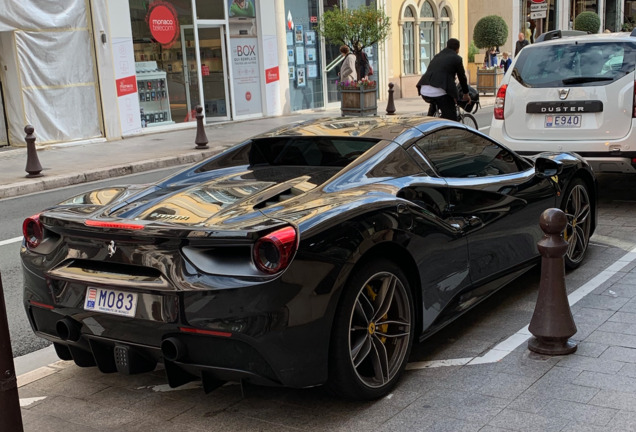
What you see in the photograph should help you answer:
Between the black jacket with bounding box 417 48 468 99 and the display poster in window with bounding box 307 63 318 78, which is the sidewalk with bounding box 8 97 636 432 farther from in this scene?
the display poster in window with bounding box 307 63 318 78

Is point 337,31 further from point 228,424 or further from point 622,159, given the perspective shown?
point 228,424

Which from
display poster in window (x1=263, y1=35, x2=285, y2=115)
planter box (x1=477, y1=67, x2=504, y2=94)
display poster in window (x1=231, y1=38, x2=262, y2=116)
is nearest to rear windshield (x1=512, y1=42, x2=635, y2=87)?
display poster in window (x1=231, y1=38, x2=262, y2=116)

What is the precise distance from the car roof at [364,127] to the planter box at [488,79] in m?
21.7

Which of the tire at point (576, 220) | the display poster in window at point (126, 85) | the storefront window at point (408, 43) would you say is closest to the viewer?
the tire at point (576, 220)

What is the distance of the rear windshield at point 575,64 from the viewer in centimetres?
806

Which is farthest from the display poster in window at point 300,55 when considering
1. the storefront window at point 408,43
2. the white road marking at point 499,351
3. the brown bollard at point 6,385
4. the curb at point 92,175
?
the brown bollard at point 6,385

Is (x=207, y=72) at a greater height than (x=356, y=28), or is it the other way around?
(x=356, y=28)

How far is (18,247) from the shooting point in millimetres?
7781

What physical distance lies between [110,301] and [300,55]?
65.8ft

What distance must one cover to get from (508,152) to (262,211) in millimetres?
2474

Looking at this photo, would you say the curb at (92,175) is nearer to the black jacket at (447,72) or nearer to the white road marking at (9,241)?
the white road marking at (9,241)

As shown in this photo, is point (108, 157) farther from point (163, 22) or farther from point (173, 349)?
point (173, 349)

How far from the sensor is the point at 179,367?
11.5 feet

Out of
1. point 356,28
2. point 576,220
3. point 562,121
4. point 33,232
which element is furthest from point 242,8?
point 33,232
